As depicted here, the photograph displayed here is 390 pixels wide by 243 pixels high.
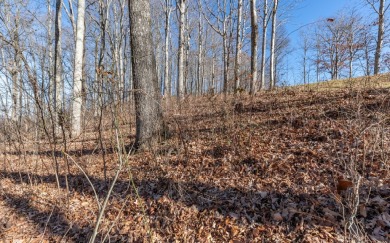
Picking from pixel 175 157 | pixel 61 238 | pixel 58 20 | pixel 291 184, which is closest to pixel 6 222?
pixel 61 238

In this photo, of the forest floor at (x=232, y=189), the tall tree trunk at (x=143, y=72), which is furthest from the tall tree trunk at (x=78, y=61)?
the tall tree trunk at (x=143, y=72)

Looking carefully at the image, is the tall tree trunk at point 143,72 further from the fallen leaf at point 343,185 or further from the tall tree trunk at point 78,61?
the tall tree trunk at point 78,61

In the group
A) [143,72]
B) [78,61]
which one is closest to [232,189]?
[143,72]

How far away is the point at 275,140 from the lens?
369cm

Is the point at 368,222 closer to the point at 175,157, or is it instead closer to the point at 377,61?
the point at 175,157

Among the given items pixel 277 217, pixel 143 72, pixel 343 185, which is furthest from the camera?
pixel 143 72

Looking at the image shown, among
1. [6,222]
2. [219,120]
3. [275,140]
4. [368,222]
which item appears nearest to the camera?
[368,222]

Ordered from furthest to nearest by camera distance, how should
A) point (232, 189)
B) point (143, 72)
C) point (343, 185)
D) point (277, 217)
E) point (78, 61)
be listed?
point (78, 61), point (143, 72), point (232, 189), point (343, 185), point (277, 217)

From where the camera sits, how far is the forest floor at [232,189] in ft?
6.68

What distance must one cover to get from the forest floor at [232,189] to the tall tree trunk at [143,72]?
1.25ft

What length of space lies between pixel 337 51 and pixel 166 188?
2058 centimetres

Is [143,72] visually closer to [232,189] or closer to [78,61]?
[232,189]

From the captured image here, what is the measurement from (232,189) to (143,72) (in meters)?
2.65

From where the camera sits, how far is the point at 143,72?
12.4 ft
